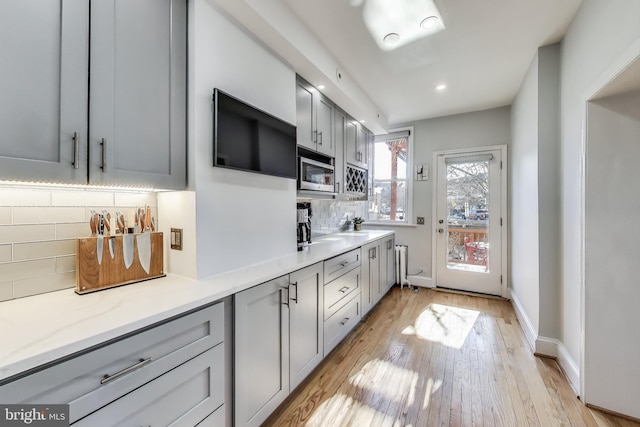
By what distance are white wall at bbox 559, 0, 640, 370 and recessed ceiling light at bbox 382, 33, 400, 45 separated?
1.19 meters

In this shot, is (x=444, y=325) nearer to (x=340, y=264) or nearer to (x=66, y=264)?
(x=340, y=264)

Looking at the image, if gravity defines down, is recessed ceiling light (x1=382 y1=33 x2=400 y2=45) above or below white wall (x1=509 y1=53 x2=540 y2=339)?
above

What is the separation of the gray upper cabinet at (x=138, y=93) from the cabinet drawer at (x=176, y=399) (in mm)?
835

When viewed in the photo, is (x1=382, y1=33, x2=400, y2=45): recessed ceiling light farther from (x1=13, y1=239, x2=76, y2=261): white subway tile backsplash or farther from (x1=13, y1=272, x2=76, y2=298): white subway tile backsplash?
(x1=13, y1=272, x2=76, y2=298): white subway tile backsplash

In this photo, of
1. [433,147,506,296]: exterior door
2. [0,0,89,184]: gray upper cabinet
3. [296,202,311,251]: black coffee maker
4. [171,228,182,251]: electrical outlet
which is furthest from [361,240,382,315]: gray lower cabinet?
[0,0,89,184]: gray upper cabinet

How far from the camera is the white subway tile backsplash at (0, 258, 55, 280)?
3.64ft

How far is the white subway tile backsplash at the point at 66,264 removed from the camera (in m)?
1.25

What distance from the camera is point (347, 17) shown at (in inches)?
76.4

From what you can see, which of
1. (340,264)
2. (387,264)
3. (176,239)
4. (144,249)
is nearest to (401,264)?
(387,264)

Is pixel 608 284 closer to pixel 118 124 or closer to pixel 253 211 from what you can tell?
pixel 253 211

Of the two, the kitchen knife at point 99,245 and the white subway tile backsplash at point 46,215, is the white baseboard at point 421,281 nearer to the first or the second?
the kitchen knife at point 99,245

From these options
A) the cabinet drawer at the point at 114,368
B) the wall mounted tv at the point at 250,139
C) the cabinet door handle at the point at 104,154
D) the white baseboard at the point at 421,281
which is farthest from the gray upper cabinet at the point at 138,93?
the white baseboard at the point at 421,281

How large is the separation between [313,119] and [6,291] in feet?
7.37

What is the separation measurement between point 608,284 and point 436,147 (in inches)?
114
